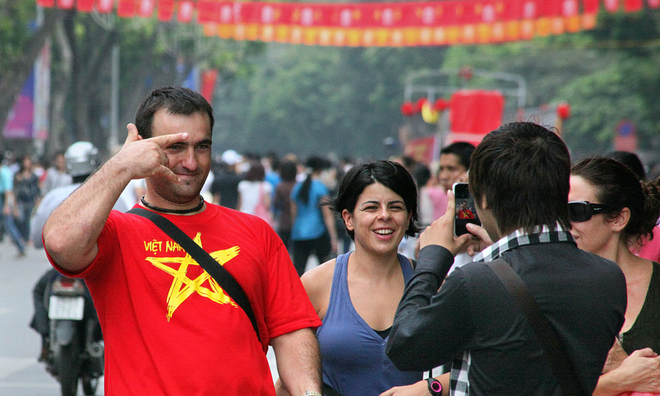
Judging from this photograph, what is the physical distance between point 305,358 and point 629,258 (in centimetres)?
119

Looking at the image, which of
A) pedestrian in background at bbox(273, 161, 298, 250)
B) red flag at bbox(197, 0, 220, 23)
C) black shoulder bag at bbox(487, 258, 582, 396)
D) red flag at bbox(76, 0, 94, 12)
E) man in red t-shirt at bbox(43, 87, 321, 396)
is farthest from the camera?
red flag at bbox(197, 0, 220, 23)

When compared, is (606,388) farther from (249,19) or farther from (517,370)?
(249,19)

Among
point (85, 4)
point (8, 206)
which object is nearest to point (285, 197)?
point (8, 206)

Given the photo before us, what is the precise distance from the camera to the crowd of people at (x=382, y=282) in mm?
2322

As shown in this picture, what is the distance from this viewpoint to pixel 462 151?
18.2 feet

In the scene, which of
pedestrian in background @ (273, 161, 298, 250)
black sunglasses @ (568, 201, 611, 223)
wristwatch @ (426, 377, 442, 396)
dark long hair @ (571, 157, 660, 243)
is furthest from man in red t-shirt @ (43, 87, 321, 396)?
pedestrian in background @ (273, 161, 298, 250)

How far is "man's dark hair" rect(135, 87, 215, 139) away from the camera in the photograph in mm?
2846

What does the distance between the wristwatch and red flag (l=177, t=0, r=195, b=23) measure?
1699cm

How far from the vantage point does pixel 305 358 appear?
9.49ft

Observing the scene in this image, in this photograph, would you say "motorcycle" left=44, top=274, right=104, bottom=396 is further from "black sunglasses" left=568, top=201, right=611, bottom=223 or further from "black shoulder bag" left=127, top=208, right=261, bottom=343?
"black sunglasses" left=568, top=201, right=611, bottom=223

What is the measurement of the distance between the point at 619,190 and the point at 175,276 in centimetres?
151

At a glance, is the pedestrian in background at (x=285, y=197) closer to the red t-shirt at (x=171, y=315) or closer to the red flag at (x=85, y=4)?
the red flag at (x=85, y=4)

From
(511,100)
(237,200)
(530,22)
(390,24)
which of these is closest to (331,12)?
(390,24)

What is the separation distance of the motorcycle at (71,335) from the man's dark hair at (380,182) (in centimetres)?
301
